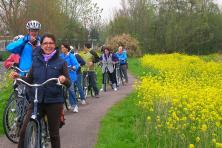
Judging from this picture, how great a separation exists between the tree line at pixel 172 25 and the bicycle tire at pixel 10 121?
54.0 meters

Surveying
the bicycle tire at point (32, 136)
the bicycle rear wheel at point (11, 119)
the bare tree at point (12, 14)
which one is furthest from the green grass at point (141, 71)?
the bare tree at point (12, 14)

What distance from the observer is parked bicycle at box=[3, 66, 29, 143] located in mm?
8273

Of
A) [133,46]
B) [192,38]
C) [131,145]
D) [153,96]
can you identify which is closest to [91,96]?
[153,96]

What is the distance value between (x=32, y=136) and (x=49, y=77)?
0.85 meters

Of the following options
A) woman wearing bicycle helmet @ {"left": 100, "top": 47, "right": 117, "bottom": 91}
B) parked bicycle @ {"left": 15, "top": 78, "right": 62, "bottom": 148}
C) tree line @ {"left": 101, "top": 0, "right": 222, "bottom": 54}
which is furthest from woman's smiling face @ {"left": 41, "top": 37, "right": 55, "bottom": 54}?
tree line @ {"left": 101, "top": 0, "right": 222, "bottom": 54}

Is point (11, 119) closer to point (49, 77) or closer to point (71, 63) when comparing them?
point (49, 77)

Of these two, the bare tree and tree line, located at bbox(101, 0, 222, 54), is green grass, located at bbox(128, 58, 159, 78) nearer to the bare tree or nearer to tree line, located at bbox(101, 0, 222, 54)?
the bare tree

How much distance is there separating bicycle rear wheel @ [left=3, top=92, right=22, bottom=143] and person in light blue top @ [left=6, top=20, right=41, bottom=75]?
605mm

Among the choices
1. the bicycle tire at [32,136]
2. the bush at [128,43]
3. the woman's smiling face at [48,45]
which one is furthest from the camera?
the bush at [128,43]

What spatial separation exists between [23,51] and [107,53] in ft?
33.6

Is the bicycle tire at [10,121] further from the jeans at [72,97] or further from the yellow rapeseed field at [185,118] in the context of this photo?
the jeans at [72,97]

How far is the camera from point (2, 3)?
46812 millimetres

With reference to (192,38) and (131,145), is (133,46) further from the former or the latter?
(131,145)

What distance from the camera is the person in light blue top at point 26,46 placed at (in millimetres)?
8266
